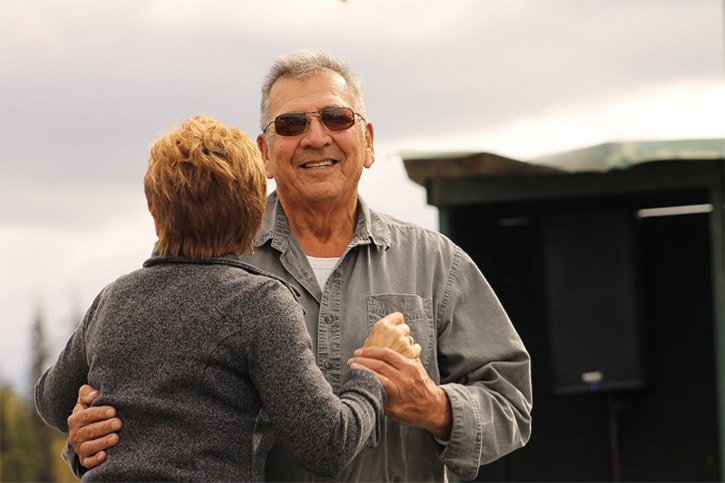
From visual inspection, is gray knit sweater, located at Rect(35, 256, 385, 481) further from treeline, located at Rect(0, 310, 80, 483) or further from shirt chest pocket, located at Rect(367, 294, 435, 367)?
treeline, located at Rect(0, 310, 80, 483)

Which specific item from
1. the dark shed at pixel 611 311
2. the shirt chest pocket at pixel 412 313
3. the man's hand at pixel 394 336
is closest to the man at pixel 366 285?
the shirt chest pocket at pixel 412 313

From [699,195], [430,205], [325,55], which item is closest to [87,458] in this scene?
[325,55]

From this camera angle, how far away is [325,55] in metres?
2.59

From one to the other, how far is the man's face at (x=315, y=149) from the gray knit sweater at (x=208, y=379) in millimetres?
607

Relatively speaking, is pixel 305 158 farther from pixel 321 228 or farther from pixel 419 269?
pixel 419 269

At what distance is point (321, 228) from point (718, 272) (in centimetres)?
402

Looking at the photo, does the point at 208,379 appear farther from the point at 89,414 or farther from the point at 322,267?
the point at 322,267

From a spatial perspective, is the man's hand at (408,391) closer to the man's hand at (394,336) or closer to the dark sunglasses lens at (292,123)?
the man's hand at (394,336)

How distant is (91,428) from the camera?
192cm

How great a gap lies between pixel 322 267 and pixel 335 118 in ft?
1.12

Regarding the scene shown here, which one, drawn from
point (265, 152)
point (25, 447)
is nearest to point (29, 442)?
point (25, 447)

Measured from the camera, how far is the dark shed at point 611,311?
641 cm

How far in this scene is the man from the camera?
7.78ft

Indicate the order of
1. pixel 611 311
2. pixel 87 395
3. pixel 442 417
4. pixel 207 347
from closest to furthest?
1. pixel 207 347
2. pixel 87 395
3. pixel 442 417
4. pixel 611 311
